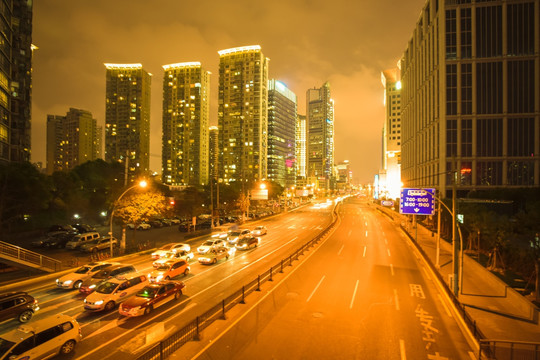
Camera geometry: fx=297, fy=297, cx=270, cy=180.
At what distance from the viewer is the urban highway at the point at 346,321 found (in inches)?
496

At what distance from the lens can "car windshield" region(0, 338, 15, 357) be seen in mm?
10609

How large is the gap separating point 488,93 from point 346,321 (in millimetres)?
72988

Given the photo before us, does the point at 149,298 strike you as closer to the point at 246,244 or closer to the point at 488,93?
the point at 246,244

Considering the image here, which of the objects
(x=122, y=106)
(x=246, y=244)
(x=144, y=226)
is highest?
(x=122, y=106)

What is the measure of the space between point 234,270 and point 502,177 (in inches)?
2673

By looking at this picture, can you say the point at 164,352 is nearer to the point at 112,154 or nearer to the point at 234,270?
the point at 234,270

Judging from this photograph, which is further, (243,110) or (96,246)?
(243,110)

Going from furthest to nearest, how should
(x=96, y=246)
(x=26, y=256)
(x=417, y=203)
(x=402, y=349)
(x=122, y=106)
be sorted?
(x=122, y=106), (x=96, y=246), (x=417, y=203), (x=26, y=256), (x=402, y=349)

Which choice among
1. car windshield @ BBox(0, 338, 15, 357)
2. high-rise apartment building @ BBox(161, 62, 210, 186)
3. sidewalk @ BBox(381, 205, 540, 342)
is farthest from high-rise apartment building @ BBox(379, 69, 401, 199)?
car windshield @ BBox(0, 338, 15, 357)

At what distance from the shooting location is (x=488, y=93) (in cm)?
6656

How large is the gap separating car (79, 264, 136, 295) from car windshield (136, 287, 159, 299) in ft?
16.0

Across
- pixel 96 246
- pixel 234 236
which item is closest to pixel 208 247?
pixel 234 236

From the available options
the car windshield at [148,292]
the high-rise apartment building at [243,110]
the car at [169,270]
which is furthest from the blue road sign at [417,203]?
the high-rise apartment building at [243,110]

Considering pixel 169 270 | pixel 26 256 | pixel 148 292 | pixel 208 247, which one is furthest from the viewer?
pixel 208 247
